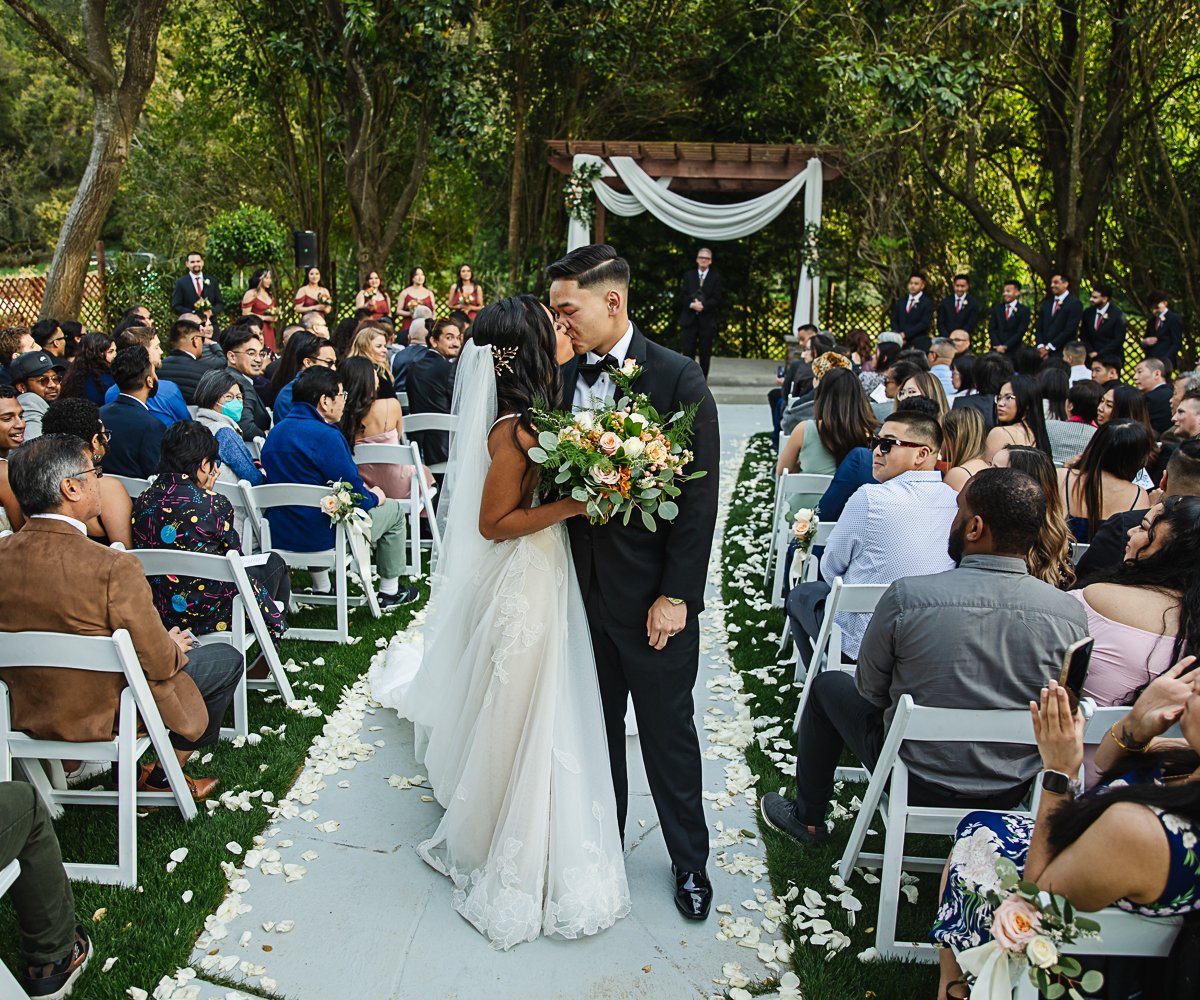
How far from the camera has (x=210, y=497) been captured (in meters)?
4.25

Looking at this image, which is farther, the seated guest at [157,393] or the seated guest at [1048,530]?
the seated guest at [157,393]

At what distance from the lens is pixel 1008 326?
13422 mm

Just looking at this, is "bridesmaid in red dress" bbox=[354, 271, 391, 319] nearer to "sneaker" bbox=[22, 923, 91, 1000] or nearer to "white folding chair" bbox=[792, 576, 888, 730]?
"white folding chair" bbox=[792, 576, 888, 730]

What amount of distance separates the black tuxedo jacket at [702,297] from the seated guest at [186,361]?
26.2ft

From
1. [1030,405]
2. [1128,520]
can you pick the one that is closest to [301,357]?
[1030,405]

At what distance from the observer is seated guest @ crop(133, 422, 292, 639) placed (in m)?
4.16

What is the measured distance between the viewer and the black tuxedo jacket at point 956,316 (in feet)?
44.9

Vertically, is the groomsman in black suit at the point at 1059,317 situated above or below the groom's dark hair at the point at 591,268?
above

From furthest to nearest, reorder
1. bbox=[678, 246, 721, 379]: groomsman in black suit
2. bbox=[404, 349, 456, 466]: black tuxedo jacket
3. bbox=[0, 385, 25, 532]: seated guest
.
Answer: bbox=[678, 246, 721, 379]: groomsman in black suit < bbox=[404, 349, 456, 466]: black tuxedo jacket < bbox=[0, 385, 25, 532]: seated guest

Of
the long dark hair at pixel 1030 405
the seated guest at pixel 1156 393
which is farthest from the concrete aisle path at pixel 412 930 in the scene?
the seated guest at pixel 1156 393

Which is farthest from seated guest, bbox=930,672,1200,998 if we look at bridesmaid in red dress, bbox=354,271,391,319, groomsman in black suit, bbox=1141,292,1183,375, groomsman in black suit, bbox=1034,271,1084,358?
groomsman in black suit, bbox=1141,292,1183,375

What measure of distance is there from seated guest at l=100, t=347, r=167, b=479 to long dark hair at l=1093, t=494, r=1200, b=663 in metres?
4.78

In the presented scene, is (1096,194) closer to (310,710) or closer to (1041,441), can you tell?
(1041,441)

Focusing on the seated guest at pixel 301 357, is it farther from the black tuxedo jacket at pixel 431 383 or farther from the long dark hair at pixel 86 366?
the long dark hair at pixel 86 366
